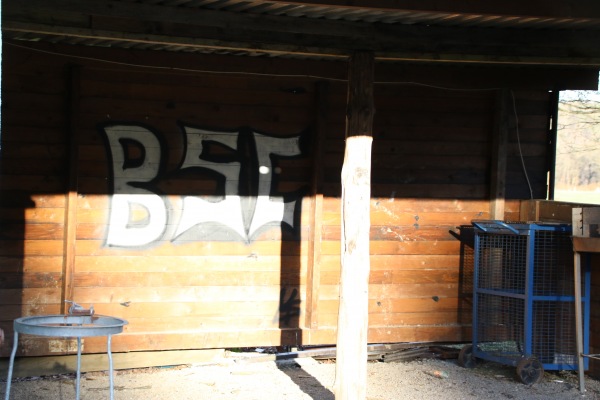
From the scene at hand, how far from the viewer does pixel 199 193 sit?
7543 mm

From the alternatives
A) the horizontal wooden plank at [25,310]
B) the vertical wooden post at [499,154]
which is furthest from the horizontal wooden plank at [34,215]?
the vertical wooden post at [499,154]

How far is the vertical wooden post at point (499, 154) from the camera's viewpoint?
827 centimetres

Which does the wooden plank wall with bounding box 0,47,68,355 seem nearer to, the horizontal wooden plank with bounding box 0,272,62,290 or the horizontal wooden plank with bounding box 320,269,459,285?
the horizontal wooden plank with bounding box 0,272,62,290

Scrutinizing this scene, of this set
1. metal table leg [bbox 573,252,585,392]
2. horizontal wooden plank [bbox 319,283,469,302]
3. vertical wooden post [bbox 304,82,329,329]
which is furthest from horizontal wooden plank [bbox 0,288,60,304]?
metal table leg [bbox 573,252,585,392]

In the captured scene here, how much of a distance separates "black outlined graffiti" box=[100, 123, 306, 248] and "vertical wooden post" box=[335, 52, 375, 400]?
1.89 metres

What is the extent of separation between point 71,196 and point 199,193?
48.6 inches

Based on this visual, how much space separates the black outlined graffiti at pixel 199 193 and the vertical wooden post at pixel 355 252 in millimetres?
1891

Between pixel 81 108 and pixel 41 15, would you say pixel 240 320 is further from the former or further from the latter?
pixel 41 15

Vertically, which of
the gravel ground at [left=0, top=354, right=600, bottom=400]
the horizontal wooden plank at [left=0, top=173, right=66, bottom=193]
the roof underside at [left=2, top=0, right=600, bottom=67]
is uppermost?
the roof underside at [left=2, top=0, right=600, bottom=67]

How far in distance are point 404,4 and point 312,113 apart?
2.51m

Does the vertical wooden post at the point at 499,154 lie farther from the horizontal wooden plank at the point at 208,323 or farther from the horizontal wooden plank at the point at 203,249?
the horizontal wooden plank at the point at 208,323

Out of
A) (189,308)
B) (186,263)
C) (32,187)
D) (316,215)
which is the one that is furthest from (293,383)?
(32,187)

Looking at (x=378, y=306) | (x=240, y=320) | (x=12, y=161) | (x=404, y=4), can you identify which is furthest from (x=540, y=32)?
(x=12, y=161)

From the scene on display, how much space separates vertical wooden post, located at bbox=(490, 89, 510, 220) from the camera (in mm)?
8273
